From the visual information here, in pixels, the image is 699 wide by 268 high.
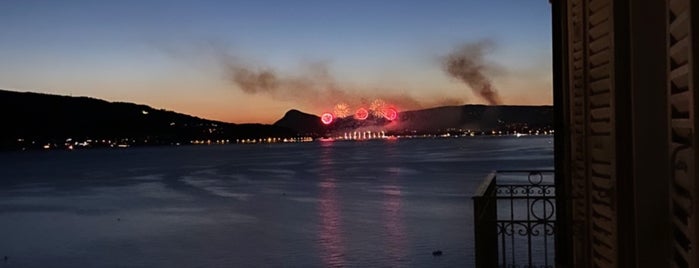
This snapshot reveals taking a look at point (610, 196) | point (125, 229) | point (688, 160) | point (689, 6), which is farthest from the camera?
point (125, 229)

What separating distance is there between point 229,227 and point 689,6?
2684cm

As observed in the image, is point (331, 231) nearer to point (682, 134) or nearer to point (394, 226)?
point (394, 226)

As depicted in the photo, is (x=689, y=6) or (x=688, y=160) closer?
(x=689, y=6)

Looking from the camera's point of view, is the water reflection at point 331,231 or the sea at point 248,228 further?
the sea at point 248,228

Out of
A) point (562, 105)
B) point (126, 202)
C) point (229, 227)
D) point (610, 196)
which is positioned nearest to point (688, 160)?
point (610, 196)

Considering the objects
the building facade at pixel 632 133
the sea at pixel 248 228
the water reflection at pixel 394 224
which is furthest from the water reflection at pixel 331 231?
the building facade at pixel 632 133

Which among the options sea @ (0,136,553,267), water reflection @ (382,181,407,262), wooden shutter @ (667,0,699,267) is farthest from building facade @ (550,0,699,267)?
water reflection @ (382,181,407,262)

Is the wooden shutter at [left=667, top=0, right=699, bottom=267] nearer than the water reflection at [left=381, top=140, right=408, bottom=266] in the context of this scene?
Yes

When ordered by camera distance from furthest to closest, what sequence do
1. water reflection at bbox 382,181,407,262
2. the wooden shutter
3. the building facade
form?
water reflection at bbox 382,181,407,262 → the building facade → the wooden shutter

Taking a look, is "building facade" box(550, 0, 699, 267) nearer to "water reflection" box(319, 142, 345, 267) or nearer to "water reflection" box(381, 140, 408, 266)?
"water reflection" box(381, 140, 408, 266)

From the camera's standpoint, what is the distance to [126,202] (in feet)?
139

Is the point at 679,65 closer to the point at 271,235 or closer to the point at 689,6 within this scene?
the point at 689,6

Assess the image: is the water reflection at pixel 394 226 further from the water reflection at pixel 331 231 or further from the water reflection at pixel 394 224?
the water reflection at pixel 331 231

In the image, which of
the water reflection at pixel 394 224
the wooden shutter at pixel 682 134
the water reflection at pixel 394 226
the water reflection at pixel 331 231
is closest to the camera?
the wooden shutter at pixel 682 134
